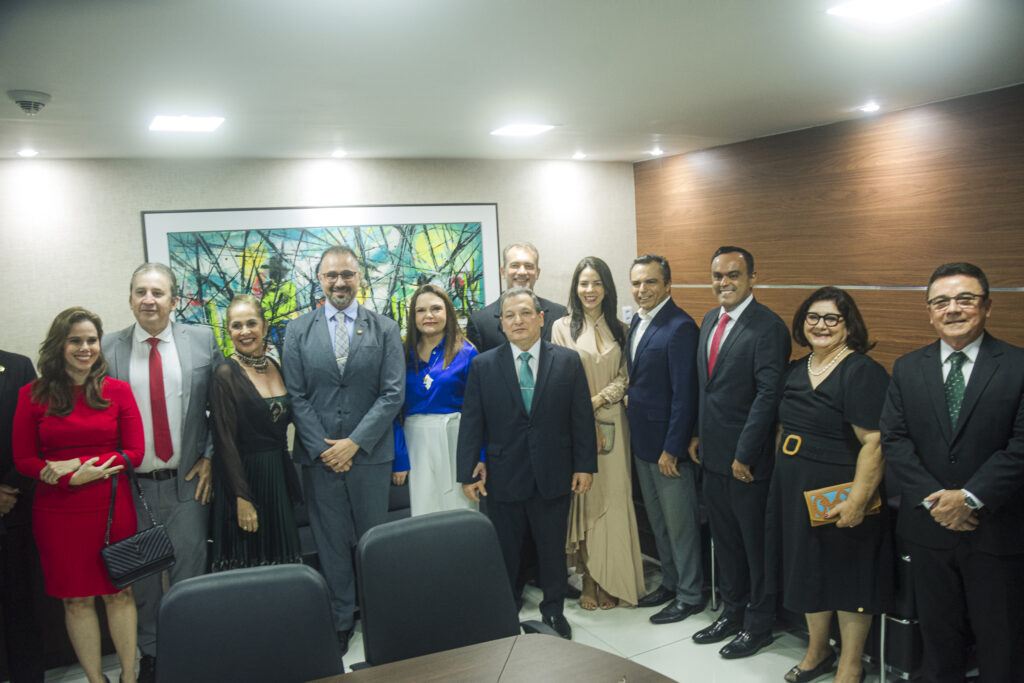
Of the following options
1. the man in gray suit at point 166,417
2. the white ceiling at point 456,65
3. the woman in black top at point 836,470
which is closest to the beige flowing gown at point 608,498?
the woman in black top at point 836,470

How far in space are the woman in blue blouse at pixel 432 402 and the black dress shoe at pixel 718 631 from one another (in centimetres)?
138

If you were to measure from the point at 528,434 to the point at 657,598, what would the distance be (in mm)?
1371

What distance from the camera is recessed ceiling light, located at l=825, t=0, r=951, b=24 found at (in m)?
2.27

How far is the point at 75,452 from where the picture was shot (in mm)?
3018

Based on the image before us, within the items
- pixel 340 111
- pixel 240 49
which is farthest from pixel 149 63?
pixel 340 111

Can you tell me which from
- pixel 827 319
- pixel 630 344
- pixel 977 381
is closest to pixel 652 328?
pixel 630 344

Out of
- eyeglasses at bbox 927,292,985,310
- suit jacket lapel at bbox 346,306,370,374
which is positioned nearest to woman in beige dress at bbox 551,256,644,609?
suit jacket lapel at bbox 346,306,370,374

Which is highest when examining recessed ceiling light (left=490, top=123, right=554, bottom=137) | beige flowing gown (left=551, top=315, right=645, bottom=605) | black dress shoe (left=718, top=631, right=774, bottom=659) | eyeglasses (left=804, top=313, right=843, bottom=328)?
recessed ceiling light (left=490, top=123, right=554, bottom=137)

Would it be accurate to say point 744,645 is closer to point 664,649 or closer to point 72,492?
point 664,649

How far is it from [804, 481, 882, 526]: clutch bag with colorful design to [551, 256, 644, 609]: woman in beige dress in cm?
113

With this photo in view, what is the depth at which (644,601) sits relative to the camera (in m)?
4.01

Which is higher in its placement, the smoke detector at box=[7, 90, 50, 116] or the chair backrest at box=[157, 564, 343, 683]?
the smoke detector at box=[7, 90, 50, 116]

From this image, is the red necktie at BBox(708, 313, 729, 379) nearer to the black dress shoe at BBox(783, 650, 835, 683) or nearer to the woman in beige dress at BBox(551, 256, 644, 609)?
the woman in beige dress at BBox(551, 256, 644, 609)

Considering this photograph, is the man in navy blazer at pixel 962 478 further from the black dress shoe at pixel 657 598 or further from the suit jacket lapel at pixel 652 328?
the black dress shoe at pixel 657 598
